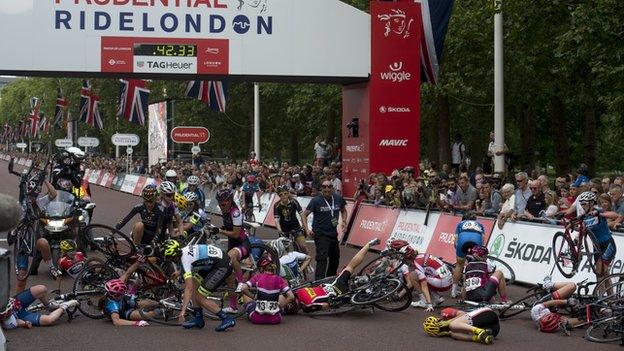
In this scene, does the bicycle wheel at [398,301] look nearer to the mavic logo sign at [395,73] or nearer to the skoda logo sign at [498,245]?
the skoda logo sign at [498,245]

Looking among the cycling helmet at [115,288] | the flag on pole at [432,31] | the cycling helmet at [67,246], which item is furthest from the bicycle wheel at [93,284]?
the flag on pole at [432,31]

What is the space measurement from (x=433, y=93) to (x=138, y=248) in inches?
946

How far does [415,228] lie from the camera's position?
2000 cm

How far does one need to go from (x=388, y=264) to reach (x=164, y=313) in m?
3.15

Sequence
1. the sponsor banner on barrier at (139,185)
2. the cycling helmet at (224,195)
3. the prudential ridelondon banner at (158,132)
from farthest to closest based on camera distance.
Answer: the prudential ridelondon banner at (158,132)
the sponsor banner on barrier at (139,185)
the cycling helmet at (224,195)

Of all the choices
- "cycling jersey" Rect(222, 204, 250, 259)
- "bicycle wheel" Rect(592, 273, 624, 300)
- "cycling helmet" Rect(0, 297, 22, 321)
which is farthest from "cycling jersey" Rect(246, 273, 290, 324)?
"bicycle wheel" Rect(592, 273, 624, 300)

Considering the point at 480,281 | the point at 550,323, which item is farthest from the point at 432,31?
the point at 550,323

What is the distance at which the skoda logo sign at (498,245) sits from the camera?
54.5ft

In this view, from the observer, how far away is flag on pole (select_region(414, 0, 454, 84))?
26.4 meters

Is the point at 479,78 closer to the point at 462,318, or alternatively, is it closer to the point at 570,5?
the point at 570,5

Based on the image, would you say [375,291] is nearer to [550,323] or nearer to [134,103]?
[550,323]

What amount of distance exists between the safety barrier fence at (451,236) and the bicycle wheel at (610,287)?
2.14 m

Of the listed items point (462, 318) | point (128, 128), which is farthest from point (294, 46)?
point (128, 128)

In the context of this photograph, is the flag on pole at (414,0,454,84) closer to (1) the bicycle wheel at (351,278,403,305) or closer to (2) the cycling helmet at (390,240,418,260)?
(2) the cycling helmet at (390,240,418,260)
